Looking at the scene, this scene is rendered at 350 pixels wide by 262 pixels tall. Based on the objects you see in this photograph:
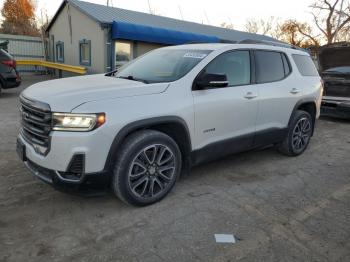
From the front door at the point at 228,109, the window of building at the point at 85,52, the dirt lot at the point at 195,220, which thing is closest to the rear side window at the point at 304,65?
the front door at the point at 228,109

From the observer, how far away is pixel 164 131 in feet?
12.3

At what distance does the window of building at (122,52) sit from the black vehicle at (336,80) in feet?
27.4

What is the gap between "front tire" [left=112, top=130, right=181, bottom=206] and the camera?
3.33m

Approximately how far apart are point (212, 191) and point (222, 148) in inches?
22.0

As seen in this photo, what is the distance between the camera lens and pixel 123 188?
3.38 m

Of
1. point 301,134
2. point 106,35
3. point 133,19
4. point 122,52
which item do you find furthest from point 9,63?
point 301,134

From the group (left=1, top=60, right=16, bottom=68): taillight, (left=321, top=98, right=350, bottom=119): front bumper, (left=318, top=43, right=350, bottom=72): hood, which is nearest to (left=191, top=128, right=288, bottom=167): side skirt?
(left=321, top=98, right=350, bottom=119): front bumper

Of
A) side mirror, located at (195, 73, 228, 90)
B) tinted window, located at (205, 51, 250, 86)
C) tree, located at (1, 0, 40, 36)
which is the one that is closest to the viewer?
side mirror, located at (195, 73, 228, 90)

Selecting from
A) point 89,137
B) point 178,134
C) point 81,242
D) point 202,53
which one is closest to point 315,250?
point 178,134

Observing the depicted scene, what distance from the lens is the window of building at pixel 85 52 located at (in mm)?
15352

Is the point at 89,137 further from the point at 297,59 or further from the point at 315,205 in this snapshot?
the point at 297,59

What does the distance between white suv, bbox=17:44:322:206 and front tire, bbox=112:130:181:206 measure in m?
0.01

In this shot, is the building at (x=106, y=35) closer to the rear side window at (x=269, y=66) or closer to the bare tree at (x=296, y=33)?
the rear side window at (x=269, y=66)

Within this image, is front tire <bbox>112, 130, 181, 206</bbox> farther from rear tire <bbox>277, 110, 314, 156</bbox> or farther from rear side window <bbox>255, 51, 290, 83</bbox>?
rear tire <bbox>277, 110, 314, 156</bbox>
